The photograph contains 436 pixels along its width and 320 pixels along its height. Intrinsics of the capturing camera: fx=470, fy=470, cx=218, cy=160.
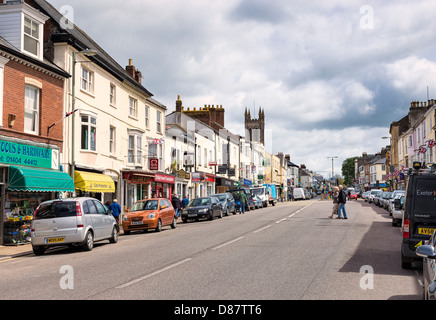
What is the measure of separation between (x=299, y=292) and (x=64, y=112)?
17999 millimetres

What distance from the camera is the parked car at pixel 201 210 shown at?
95.4ft

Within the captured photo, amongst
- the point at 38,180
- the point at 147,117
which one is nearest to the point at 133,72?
the point at 147,117

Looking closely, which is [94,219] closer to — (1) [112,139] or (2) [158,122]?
(1) [112,139]

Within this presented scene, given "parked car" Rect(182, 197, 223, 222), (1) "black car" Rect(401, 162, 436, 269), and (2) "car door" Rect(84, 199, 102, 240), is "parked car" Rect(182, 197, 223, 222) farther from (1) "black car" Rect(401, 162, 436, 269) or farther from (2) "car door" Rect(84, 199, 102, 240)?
(1) "black car" Rect(401, 162, 436, 269)

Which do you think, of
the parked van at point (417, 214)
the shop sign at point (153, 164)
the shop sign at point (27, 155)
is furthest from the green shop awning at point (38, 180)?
the parked van at point (417, 214)

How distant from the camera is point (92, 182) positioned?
2380cm

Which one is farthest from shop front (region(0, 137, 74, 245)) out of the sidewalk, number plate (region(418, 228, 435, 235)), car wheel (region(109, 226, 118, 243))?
number plate (region(418, 228, 435, 235))

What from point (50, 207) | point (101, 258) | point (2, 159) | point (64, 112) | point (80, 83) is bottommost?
point (101, 258)

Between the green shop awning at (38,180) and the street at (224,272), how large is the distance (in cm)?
329

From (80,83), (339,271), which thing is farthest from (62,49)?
(339,271)

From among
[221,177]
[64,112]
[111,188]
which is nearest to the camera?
[64,112]

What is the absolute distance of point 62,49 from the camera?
2322 cm
